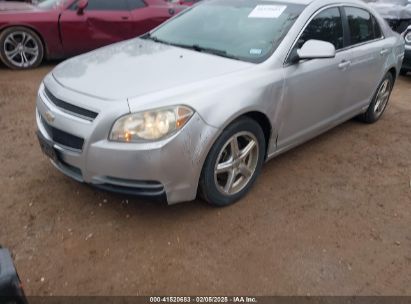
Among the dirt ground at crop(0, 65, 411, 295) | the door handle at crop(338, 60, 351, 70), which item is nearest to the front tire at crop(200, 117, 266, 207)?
the dirt ground at crop(0, 65, 411, 295)

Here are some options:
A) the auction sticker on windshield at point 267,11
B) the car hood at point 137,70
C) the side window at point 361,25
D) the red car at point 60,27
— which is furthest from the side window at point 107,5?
the side window at point 361,25

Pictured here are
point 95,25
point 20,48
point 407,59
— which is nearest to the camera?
point 20,48

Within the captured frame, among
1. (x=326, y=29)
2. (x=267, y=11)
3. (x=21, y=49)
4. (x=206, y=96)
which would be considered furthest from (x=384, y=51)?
(x=21, y=49)

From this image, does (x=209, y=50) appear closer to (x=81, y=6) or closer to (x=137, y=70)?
(x=137, y=70)

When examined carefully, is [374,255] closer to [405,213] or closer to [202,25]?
[405,213]

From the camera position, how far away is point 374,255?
2801mm

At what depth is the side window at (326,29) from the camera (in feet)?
11.3

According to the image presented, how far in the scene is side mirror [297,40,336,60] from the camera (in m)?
3.17

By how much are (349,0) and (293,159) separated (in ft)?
5.86

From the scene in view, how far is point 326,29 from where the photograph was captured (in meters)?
3.72

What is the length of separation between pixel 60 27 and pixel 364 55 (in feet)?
16.0

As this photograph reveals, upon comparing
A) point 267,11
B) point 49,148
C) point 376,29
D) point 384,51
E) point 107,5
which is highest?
point 267,11

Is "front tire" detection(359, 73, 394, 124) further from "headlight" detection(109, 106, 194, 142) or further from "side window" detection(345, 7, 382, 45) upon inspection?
"headlight" detection(109, 106, 194, 142)

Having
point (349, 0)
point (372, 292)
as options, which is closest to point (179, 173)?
point (372, 292)
